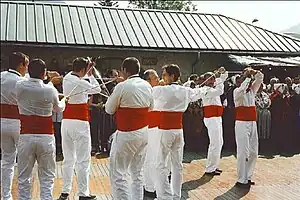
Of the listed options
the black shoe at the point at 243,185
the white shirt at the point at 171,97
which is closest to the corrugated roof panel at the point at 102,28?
the white shirt at the point at 171,97

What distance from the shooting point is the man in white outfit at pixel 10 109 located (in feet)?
9.02

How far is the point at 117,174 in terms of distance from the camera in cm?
355

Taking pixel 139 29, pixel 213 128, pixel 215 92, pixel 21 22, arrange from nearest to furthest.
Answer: pixel 21 22 < pixel 139 29 < pixel 215 92 < pixel 213 128

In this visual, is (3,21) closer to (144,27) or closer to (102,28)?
(102,28)

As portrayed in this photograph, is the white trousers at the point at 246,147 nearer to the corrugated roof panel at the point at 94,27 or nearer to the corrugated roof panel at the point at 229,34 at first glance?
the corrugated roof panel at the point at 229,34

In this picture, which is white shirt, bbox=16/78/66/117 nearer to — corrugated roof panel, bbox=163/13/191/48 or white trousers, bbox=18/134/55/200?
white trousers, bbox=18/134/55/200

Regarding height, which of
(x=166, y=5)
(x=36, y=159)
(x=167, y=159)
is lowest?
(x=167, y=159)

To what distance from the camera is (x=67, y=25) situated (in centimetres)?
376

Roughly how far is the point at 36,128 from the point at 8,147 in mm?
345

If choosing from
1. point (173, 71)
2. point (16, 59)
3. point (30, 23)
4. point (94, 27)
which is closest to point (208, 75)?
point (173, 71)

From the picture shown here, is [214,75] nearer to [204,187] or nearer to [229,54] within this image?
[229,54]

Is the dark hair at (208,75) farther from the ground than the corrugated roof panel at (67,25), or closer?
closer

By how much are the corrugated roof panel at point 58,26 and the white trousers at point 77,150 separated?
2.83 ft

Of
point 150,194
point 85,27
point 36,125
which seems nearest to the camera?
point 36,125
